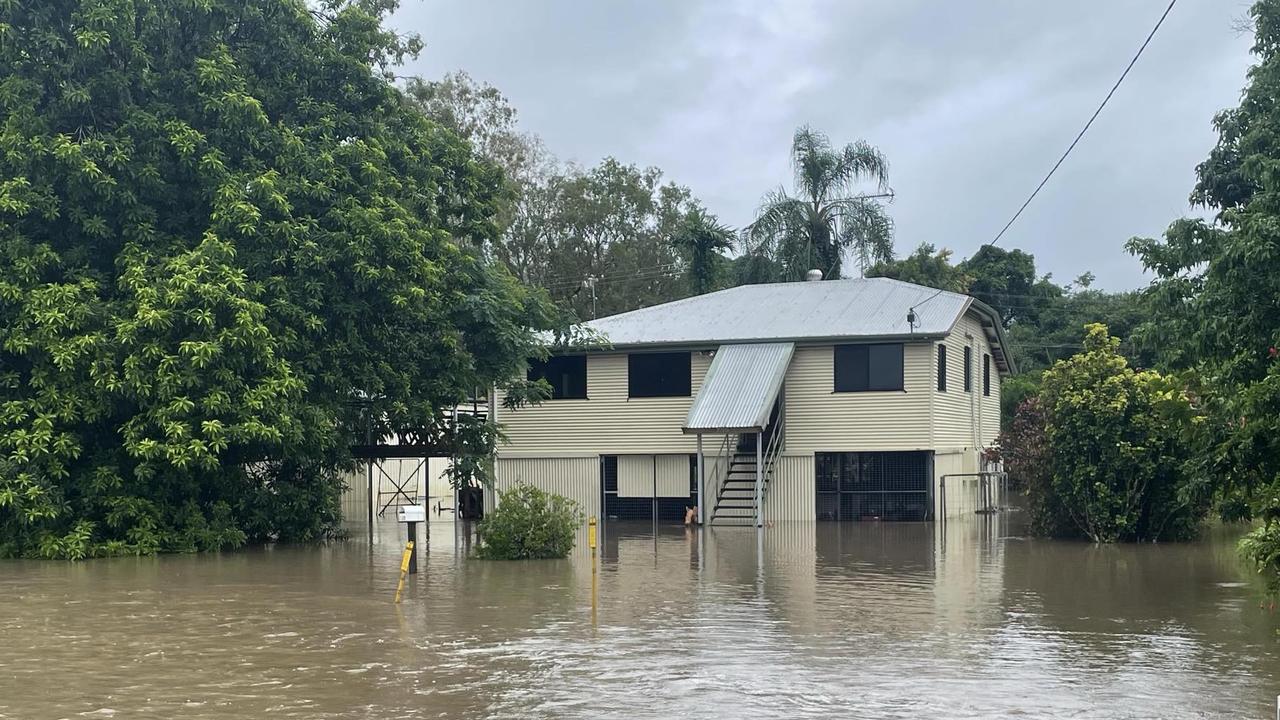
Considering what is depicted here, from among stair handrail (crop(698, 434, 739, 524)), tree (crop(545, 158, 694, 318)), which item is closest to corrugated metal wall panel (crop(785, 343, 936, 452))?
stair handrail (crop(698, 434, 739, 524))

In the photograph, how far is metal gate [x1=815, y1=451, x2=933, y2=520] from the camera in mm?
36938

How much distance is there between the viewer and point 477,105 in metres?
61.4

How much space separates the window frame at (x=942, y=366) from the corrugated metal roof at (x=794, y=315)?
1.08 metres

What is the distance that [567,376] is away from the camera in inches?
1555

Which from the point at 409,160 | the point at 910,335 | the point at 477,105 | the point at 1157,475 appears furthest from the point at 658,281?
the point at 1157,475

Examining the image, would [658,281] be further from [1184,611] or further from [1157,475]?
[1184,611]

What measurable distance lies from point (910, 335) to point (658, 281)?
3154 centimetres

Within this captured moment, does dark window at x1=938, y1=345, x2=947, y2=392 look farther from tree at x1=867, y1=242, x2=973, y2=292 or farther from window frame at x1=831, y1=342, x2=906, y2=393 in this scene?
tree at x1=867, y1=242, x2=973, y2=292

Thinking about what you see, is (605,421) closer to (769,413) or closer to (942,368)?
(769,413)

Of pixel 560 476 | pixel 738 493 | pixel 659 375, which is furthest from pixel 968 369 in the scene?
pixel 560 476

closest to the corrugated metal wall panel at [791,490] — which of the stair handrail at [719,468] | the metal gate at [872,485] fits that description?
the metal gate at [872,485]

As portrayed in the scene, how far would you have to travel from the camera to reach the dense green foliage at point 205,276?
25266 mm

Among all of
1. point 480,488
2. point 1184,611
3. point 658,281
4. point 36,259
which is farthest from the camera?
point 658,281

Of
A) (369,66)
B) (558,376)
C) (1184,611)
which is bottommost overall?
(1184,611)
